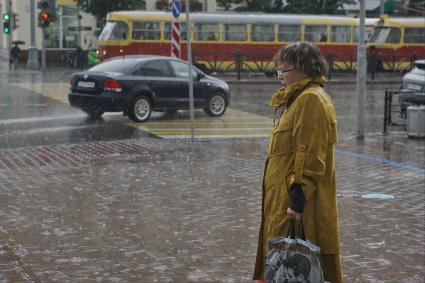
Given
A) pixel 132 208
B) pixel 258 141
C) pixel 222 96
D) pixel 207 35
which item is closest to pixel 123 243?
pixel 132 208

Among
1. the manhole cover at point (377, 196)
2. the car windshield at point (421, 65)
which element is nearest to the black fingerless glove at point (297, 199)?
the manhole cover at point (377, 196)

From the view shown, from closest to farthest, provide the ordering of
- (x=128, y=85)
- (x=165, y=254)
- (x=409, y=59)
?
(x=165, y=254) < (x=128, y=85) < (x=409, y=59)

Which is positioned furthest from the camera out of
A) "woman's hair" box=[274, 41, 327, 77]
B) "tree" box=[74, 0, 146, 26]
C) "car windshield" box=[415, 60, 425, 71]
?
"tree" box=[74, 0, 146, 26]

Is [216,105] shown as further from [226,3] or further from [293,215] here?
[226,3]

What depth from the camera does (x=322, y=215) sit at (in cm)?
436

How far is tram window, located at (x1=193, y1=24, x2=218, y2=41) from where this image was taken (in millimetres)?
38938

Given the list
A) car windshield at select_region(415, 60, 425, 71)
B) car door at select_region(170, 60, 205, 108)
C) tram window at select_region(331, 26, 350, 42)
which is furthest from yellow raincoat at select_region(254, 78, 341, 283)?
tram window at select_region(331, 26, 350, 42)

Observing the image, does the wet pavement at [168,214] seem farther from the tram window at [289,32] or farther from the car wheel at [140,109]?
the tram window at [289,32]

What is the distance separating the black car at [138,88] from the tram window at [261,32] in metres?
20.6

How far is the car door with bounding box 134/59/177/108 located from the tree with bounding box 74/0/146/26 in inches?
1232

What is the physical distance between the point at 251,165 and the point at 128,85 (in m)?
6.59

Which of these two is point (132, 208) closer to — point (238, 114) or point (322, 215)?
point (322, 215)

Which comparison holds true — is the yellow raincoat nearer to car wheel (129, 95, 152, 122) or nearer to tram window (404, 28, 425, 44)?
car wheel (129, 95, 152, 122)

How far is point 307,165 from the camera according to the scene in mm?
4211
